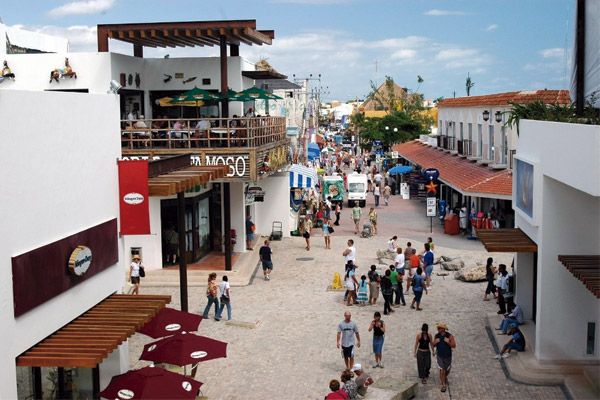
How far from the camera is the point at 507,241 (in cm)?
A: 1692

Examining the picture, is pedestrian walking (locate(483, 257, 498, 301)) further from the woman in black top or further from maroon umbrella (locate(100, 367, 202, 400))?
maroon umbrella (locate(100, 367, 202, 400))

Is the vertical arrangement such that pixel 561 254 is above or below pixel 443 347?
above

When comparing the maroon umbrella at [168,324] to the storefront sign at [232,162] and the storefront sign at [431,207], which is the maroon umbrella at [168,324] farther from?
the storefront sign at [431,207]

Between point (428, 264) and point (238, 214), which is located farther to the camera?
point (238, 214)

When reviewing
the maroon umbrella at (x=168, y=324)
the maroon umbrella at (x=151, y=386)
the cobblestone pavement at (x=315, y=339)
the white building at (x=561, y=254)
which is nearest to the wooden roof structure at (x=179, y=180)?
the maroon umbrella at (x=168, y=324)

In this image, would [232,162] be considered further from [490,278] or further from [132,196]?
[132,196]

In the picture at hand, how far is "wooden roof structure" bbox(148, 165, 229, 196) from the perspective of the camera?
14.1 metres

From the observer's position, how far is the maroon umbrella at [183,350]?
40.8ft

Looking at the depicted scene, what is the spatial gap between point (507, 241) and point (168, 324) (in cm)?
753

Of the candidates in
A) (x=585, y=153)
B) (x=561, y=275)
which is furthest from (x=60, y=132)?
(x=561, y=275)

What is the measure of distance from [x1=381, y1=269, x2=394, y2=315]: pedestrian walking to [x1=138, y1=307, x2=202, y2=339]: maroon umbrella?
24.1 feet

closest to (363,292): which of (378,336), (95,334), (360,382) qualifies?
(378,336)

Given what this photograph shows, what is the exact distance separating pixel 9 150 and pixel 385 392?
24.3 feet

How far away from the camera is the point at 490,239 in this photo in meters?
17.3
